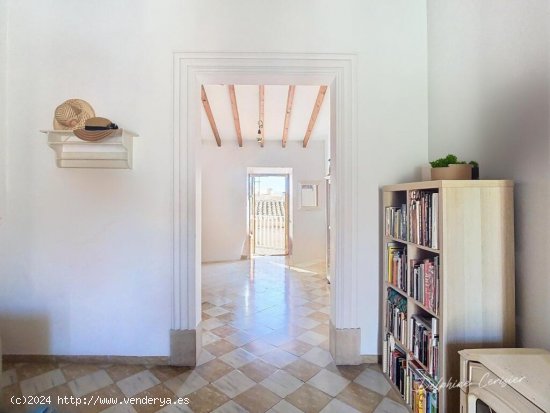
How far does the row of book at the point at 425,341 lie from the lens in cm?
133

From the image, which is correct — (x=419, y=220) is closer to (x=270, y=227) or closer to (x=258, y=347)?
(x=258, y=347)

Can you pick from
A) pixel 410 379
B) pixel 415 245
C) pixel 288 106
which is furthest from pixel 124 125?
pixel 288 106

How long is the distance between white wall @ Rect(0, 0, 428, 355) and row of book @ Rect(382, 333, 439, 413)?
47.8 inches

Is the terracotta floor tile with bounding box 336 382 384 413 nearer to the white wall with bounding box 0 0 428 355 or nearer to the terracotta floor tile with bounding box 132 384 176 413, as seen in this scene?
the terracotta floor tile with bounding box 132 384 176 413

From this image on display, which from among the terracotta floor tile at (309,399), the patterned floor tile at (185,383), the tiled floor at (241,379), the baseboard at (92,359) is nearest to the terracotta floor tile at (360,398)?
the tiled floor at (241,379)

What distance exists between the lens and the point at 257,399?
5.38 ft

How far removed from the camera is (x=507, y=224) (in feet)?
4.16

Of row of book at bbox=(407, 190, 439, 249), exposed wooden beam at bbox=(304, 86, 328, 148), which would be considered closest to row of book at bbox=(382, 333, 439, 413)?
row of book at bbox=(407, 190, 439, 249)

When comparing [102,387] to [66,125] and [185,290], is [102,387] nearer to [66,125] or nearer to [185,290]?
[185,290]

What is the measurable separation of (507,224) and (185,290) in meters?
2.01

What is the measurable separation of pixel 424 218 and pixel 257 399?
148 centimetres

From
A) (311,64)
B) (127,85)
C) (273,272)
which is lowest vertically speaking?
(273,272)

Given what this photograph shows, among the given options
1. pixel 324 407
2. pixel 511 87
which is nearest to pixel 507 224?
pixel 511 87

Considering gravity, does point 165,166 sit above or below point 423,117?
below
